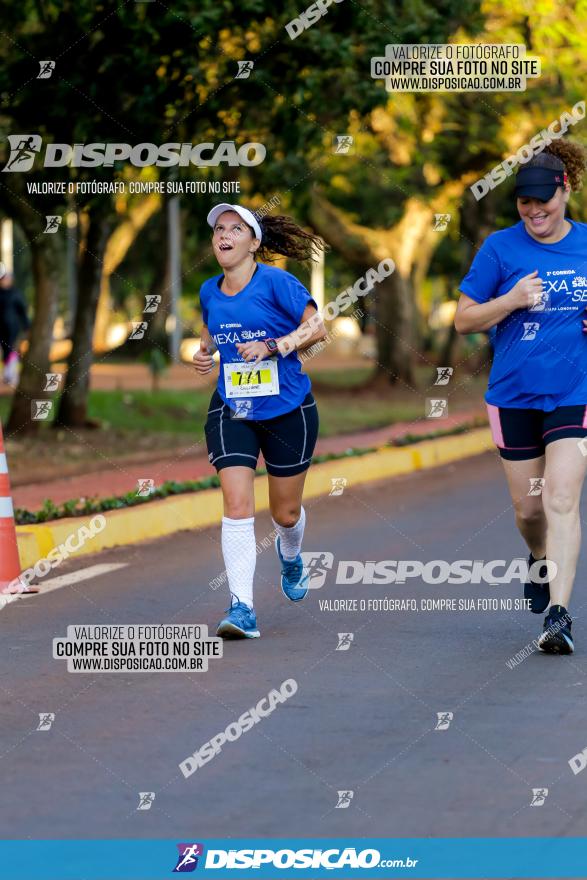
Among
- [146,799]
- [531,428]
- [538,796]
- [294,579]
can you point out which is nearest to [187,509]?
[294,579]

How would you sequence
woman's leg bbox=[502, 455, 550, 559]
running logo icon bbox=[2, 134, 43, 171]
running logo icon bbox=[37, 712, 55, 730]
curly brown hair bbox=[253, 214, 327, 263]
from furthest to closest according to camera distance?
1. running logo icon bbox=[2, 134, 43, 171]
2. curly brown hair bbox=[253, 214, 327, 263]
3. woman's leg bbox=[502, 455, 550, 559]
4. running logo icon bbox=[37, 712, 55, 730]

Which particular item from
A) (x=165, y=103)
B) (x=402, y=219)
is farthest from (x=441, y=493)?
(x=402, y=219)

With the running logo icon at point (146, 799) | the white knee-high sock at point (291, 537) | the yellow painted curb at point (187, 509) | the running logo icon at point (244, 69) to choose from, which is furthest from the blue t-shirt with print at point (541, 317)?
the running logo icon at point (244, 69)

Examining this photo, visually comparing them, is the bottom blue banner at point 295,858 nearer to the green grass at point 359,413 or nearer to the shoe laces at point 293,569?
the shoe laces at point 293,569

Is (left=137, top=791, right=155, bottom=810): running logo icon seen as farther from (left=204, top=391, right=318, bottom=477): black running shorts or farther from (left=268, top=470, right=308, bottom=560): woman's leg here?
(left=268, top=470, right=308, bottom=560): woman's leg

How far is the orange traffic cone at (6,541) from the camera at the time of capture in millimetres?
9586

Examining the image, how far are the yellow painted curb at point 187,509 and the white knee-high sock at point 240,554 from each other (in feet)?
9.74

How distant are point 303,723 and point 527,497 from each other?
6.15 ft

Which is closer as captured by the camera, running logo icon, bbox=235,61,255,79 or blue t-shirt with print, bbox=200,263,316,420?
blue t-shirt with print, bbox=200,263,316,420

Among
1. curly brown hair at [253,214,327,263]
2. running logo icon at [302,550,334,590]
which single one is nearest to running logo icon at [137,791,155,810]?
curly brown hair at [253,214,327,263]

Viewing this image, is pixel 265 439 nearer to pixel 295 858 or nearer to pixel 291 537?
pixel 291 537

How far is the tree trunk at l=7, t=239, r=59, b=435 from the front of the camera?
18.6 meters

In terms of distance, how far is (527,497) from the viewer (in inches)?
314

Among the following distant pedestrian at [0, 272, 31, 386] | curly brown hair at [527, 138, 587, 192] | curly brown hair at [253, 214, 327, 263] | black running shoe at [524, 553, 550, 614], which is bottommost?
black running shoe at [524, 553, 550, 614]
